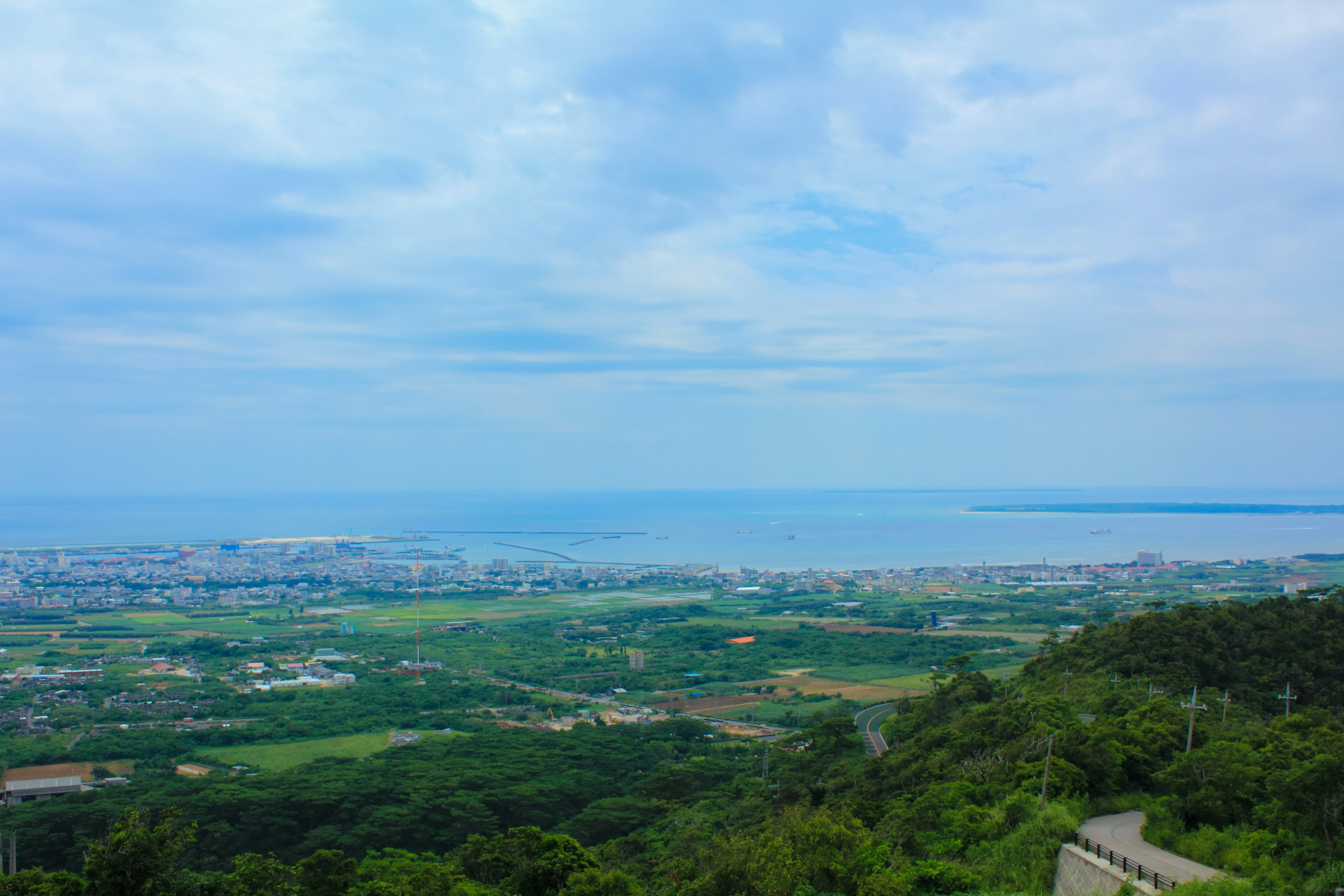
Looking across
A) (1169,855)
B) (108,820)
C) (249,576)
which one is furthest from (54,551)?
(1169,855)

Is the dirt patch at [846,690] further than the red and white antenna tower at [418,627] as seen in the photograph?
No

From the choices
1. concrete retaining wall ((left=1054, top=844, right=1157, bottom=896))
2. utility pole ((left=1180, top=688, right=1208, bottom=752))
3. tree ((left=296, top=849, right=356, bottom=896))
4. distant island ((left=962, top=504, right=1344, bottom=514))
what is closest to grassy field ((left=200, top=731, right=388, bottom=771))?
tree ((left=296, top=849, right=356, bottom=896))

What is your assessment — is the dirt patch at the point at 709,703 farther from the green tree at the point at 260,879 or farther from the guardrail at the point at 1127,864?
the green tree at the point at 260,879

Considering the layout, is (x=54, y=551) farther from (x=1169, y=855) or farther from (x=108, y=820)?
(x=1169, y=855)

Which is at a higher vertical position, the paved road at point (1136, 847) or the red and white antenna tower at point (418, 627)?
the paved road at point (1136, 847)

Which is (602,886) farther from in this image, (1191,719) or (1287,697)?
(1287,697)

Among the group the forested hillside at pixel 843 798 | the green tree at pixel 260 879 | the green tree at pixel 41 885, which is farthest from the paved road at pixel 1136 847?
the green tree at pixel 41 885
